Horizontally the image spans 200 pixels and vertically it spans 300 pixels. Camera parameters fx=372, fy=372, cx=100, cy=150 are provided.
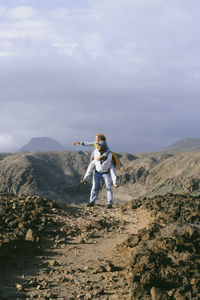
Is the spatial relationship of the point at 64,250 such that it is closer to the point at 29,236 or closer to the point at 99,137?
the point at 29,236

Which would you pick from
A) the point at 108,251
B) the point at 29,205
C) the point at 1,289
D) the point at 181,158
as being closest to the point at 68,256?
the point at 108,251

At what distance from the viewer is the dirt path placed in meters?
5.39

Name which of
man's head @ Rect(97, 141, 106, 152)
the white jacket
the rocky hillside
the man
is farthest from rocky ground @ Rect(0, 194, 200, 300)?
the rocky hillside

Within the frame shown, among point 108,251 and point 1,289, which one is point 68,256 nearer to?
point 108,251

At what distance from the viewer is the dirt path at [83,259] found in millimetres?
5391

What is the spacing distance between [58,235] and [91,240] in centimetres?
76

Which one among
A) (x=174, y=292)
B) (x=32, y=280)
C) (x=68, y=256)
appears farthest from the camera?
(x=68, y=256)

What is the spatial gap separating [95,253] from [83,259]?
1.49 ft

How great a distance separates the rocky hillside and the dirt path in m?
35.2

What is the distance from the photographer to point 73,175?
207 ft

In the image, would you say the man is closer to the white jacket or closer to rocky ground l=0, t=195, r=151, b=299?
the white jacket

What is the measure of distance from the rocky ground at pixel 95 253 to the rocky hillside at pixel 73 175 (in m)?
35.3

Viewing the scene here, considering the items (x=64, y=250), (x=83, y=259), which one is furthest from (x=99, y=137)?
(x=83, y=259)

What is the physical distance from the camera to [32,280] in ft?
18.7
